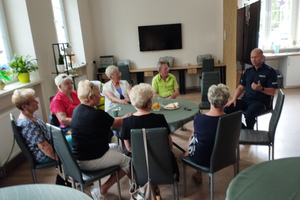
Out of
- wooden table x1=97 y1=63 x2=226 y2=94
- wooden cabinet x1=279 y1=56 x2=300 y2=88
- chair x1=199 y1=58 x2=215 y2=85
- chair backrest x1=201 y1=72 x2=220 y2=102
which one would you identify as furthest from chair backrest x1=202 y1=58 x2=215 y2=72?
chair backrest x1=201 y1=72 x2=220 y2=102

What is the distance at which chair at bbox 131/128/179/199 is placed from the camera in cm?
173

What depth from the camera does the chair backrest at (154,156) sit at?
173 cm

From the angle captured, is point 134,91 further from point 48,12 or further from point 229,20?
point 229,20

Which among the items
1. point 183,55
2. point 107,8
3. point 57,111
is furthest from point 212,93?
point 107,8

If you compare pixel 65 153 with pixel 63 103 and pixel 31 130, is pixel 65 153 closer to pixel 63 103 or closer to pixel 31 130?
pixel 31 130

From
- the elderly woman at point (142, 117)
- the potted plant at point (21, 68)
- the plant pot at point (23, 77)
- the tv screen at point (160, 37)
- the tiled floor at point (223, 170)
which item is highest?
the tv screen at point (160, 37)

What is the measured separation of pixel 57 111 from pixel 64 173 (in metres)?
0.83

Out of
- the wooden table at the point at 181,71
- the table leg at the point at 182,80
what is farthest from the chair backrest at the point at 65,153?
the table leg at the point at 182,80

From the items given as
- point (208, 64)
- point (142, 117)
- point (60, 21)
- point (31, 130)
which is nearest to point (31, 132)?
point (31, 130)

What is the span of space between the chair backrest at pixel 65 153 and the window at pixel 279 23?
649 centimetres

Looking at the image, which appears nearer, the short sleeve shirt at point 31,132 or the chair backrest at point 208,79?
the short sleeve shirt at point 31,132

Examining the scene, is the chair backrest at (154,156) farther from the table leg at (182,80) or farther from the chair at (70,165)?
the table leg at (182,80)

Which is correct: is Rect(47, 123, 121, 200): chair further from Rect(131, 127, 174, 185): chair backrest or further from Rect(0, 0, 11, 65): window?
Rect(0, 0, 11, 65): window

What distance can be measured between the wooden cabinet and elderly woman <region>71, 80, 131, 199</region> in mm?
5765
